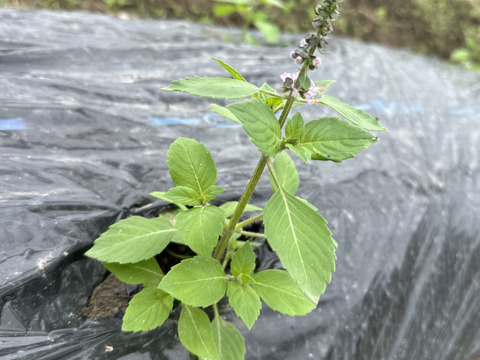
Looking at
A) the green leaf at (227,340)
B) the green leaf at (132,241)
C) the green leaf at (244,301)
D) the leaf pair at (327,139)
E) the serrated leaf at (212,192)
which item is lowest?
the green leaf at (227,340)

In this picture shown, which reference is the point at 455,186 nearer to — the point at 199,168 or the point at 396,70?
the point at 396,70

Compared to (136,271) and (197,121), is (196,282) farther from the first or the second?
(197,121)

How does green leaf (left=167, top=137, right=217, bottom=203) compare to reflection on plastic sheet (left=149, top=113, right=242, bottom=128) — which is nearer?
green leaf (left=167, top=137, right=217, bottom=203)

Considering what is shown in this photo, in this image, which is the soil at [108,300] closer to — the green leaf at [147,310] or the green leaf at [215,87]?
the green leaf at [147,310]

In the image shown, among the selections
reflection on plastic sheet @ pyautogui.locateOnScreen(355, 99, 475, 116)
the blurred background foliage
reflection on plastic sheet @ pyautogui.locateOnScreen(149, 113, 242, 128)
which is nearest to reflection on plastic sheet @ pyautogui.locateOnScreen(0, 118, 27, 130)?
reflection on plastic sheet @ pyautogui.locateOnScreen(149, 113, 242, 128)

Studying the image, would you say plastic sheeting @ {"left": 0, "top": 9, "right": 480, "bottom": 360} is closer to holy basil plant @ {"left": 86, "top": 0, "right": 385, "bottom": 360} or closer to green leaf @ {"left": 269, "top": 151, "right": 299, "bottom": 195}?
holy basil plant @ {"left": 86, "top": 0, "right": 385, "bottom": 360}

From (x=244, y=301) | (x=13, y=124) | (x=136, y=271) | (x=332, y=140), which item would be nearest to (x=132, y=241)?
(x=136, y=271)

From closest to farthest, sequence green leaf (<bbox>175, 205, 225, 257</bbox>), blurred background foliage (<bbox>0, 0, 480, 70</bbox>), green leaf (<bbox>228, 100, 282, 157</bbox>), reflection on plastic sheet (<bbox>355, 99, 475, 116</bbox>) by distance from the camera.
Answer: green leaf (<bbox>228, 100, 282, 157</bbox>) → green leaf (<bbox>175, 205, 225, 257</bbox>) → reflection on plastic sheet (<bbox>355, 99, 475, 116</bbox>) → blurred background foliage (<bbox>0, 0, 480, 70</bbox>)

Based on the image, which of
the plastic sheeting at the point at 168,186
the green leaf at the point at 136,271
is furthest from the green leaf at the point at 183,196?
the plastic sheeting at the point at 168,186
